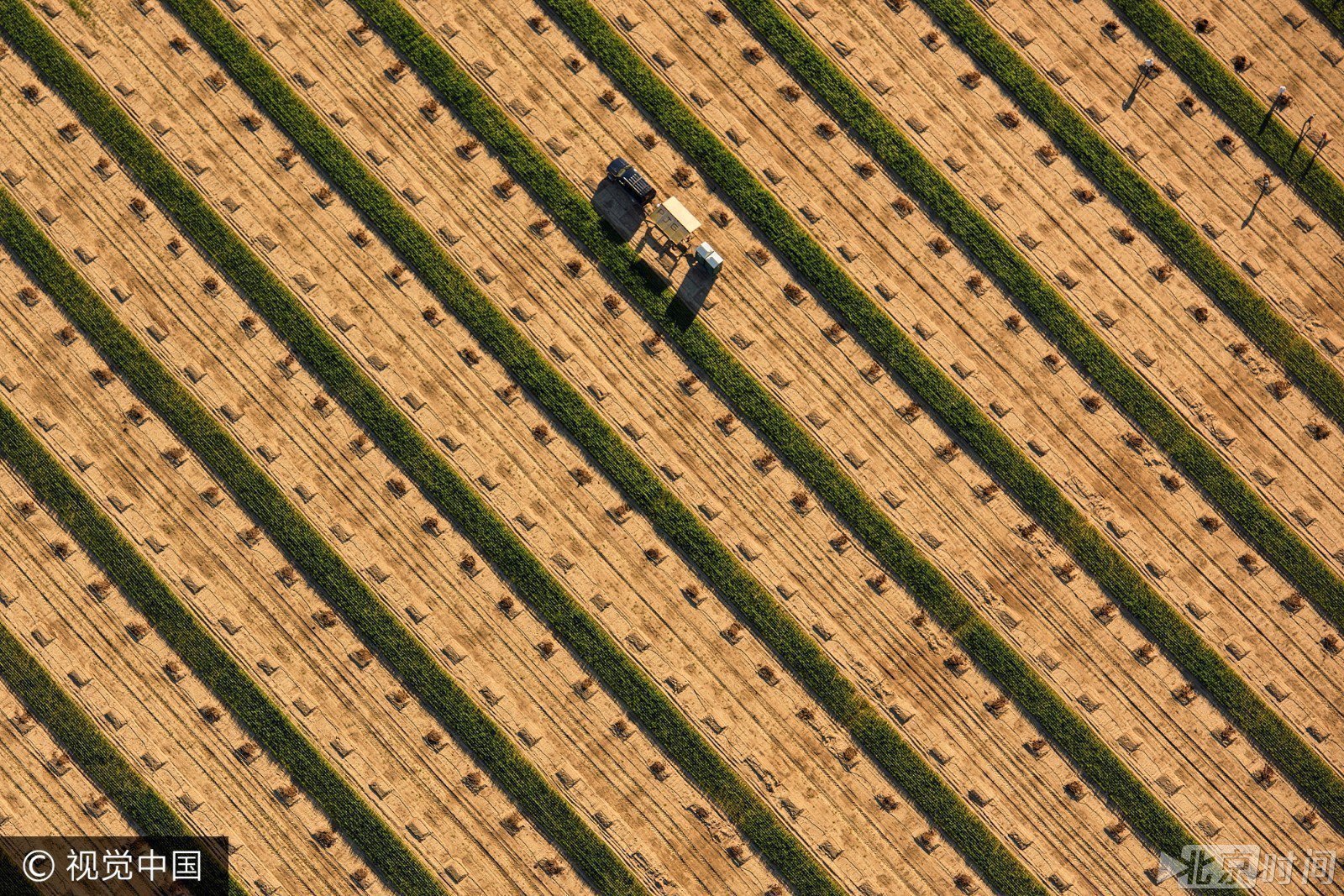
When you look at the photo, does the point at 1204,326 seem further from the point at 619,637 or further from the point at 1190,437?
the point at 619,637

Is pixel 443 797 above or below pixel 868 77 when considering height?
below

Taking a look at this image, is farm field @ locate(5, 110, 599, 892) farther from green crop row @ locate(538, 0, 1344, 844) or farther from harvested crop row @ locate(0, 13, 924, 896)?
green crop row @ locate(538, 0, 1344, 844)

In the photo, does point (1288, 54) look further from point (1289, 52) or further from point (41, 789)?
point (41, 789)

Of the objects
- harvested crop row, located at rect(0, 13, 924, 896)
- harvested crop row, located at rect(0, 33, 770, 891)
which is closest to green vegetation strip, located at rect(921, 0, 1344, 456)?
harvested crop row, located at rect(0, 13, 924, 896)

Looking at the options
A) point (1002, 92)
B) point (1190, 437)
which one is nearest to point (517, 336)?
point (1002, 92)

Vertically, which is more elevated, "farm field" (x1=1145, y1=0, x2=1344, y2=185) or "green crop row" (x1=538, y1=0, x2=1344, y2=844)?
"farm field" (x1=1145, y1=0, x2=1344, y2=185)

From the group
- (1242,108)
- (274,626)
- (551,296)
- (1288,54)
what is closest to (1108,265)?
(1242,108)

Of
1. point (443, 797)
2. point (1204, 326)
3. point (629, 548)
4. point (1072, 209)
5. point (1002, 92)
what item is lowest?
point (443, 797)
